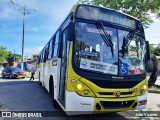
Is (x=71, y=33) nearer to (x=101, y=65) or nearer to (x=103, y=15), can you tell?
(x=101, y=65)

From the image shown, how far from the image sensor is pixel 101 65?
6.60m

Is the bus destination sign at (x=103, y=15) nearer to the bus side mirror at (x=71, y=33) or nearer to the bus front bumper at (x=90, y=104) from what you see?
the bus side mirror at (x=71, y=33)

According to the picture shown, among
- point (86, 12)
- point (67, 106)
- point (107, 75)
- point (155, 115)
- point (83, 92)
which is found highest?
point (86, 12)

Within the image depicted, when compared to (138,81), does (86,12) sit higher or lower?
higher

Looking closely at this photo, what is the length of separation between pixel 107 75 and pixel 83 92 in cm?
83

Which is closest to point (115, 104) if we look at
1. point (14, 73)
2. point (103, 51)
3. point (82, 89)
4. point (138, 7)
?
point (82, 89)

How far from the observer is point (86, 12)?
694cm

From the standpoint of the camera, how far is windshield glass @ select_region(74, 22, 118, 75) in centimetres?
656

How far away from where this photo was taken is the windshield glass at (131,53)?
694 centimetres

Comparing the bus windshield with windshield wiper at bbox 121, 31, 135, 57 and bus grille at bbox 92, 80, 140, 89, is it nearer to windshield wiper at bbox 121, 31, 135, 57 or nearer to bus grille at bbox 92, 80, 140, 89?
windshield wiper at bbox 121, 31, 135, 57

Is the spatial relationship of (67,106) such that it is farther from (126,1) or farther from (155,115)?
(126,1)

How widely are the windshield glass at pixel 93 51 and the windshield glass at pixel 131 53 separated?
0.81 feet

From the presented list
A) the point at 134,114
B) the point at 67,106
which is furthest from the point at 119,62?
the point at 134,114

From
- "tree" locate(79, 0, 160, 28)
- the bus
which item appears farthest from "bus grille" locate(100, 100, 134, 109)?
"tree" locate(79, 0, 160, 28)
